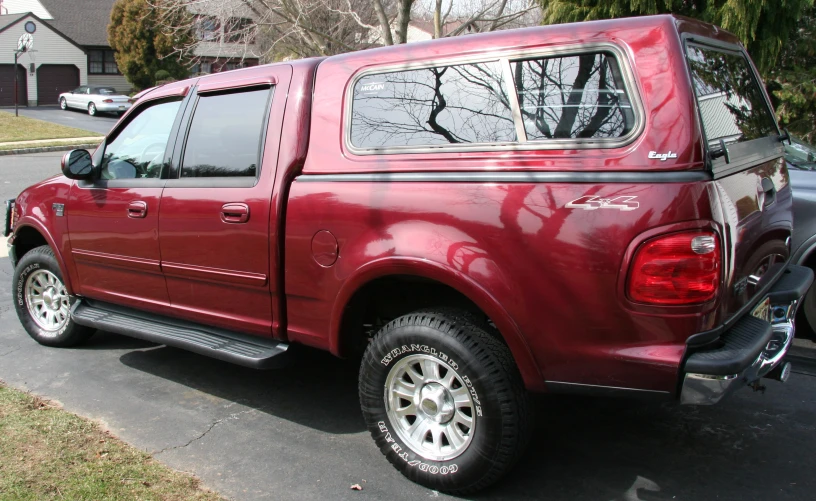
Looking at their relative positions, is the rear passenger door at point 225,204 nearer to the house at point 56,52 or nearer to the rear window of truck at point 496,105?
the rear window of truck at point 496,105

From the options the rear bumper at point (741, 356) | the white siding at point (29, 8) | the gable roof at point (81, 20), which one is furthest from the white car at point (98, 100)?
the rear bumper at point (741, 356)

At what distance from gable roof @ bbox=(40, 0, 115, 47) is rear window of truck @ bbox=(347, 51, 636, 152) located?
1845 inches

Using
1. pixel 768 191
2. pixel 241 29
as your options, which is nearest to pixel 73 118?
pixel 241 29

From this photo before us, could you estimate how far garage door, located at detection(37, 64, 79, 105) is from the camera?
142 feet

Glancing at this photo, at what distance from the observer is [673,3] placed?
28.8 ft

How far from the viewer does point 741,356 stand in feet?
9.55

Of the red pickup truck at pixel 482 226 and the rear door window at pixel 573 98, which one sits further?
the rear door window at pixel 573 98

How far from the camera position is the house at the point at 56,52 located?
41594 mm

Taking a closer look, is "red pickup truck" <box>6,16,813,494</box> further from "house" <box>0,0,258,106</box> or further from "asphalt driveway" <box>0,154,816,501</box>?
"house" <box>0,0,258,106</box>

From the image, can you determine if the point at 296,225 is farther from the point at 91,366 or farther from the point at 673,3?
the point at 673,3

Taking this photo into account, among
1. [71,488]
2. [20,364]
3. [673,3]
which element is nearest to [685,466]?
[71,488]

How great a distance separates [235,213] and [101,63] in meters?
48.1

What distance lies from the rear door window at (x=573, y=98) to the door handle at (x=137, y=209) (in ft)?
8.44

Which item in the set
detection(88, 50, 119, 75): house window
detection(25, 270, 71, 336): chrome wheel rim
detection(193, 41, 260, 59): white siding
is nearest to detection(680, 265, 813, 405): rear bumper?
detection(25, 270, 71, 336): chrome wheel rim
